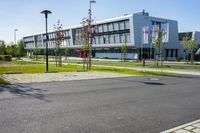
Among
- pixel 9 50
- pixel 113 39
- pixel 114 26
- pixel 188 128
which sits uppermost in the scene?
pixel 114 26

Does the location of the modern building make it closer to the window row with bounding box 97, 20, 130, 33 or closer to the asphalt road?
the window row with bounding box 97, 20, 130, 33

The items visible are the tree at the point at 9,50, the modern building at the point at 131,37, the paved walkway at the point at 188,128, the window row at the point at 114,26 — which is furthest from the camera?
the tree at the point at 9,50

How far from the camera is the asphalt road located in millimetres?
6547

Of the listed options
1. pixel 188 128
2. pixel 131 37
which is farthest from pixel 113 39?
pixel 188 128

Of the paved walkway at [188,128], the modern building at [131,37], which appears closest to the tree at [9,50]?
the modern building at [131,37]

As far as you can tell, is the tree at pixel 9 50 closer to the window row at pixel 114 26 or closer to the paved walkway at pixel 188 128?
the window row at pixel 114 26

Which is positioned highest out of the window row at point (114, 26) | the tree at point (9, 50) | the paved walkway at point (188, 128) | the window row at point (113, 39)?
the window row at point (114, 26)

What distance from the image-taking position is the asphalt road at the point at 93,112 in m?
6.55

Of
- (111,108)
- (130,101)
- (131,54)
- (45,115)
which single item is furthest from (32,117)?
(131,54)

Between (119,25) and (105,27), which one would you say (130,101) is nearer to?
(119,25)

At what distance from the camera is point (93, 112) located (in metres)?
8.18

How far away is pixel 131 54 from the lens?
2606 inches

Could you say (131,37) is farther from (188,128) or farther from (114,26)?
(188,128)

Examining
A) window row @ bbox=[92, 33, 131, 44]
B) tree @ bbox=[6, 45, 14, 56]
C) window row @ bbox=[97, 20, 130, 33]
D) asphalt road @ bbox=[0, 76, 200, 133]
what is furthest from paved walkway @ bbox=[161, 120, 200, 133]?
tree @ bbox=[6, 45, 14, 56]
